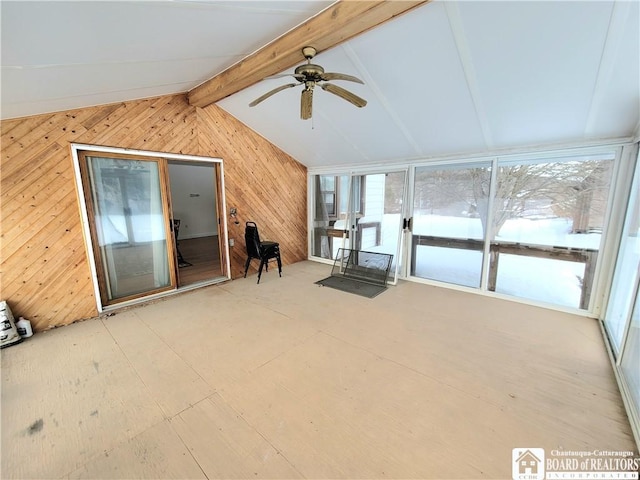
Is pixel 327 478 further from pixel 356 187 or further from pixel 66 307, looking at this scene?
pixel 356 187

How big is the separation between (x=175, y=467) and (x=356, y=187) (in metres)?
4.68

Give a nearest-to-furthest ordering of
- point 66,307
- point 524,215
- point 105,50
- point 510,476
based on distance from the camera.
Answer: point 510,476
point 105,50
point 66,307
point 524,215

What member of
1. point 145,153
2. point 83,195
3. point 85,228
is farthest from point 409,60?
point 85,228

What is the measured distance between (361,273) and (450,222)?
1.73 meters

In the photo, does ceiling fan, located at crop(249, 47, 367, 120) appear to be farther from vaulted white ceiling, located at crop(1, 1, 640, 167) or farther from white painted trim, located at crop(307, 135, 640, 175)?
white painted trim, located at crop(307, 135, 640, 175)

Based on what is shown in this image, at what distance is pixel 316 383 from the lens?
2.14 m

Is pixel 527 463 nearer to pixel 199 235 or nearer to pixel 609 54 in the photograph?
pixel 609 54

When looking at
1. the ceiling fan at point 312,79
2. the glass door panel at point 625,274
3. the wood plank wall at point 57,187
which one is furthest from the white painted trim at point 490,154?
the wood plank wall at point 57,187

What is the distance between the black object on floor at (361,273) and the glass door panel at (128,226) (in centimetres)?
258

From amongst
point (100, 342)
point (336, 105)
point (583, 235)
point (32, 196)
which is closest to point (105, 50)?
point (32, 196)

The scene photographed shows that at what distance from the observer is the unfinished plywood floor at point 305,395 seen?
1.54m

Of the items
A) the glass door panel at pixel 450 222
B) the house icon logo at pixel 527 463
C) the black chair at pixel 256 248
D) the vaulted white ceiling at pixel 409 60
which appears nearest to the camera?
the house icon logo at pixel 527 463
